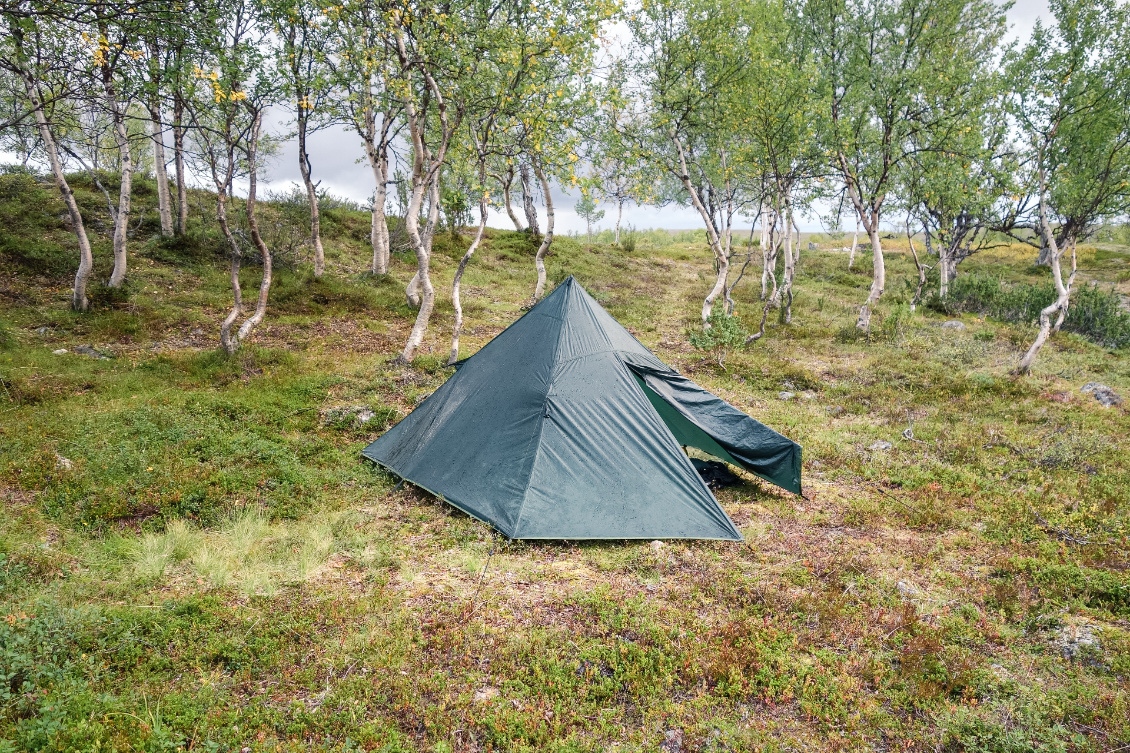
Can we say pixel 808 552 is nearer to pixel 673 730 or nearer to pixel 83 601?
pixel 673 730

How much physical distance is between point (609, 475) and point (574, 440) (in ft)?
2.44

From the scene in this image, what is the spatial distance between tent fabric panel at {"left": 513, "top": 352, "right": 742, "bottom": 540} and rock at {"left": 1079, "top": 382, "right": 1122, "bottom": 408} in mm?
13067

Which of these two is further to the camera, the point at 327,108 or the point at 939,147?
the point at 939,147

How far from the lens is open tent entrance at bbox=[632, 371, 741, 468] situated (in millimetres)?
9534

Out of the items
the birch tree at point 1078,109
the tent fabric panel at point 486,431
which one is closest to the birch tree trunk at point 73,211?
the tent fabric panel at point 486,431

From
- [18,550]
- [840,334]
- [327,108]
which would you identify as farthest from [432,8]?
[840,334]

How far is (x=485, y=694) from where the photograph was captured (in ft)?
15.3

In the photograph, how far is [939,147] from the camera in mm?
18625

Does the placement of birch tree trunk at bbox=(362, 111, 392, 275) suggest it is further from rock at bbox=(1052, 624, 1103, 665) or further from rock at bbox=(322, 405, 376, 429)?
rock at bbox=(1052, 624, 1103, 665)

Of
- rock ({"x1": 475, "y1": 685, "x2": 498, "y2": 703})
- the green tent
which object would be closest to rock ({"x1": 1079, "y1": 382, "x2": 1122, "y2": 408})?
the green tent

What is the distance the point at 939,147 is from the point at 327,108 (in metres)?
20.1

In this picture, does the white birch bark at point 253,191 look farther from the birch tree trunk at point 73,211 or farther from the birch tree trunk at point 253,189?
the birch tree trunk at point 73,211

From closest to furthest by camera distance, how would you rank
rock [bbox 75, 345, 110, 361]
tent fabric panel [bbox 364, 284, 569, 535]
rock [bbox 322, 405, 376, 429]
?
tent fabric panel [bbox 364, 284, 569, 535], rock [bbox 322, 405, 376, 429], rock [bbox 75, 345, 110, 361]

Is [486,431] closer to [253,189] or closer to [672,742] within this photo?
[672,742]
